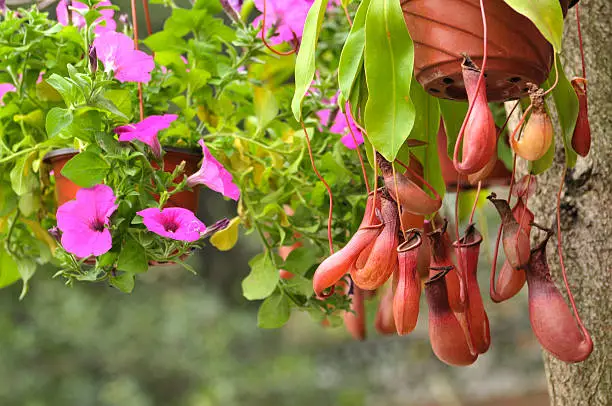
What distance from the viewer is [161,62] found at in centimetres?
98

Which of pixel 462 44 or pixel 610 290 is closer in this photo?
pixel 462 44

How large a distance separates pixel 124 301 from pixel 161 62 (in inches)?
108

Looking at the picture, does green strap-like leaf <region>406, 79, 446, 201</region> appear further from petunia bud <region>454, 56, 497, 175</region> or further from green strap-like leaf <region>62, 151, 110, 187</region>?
green strap-like leaf <region>62, 151, 110, 187</region>

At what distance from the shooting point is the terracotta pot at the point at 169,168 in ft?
2.89

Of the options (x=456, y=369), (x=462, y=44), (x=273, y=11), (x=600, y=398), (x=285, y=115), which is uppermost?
(x=462, y=44)

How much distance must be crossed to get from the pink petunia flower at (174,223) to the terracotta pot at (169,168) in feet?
0.22

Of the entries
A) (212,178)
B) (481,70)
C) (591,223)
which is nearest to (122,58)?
(212,178)

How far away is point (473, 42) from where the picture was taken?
0.68 m

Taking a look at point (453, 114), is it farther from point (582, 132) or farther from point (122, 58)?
point (122, 58)

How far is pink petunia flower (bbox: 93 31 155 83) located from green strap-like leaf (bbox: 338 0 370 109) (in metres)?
0.24

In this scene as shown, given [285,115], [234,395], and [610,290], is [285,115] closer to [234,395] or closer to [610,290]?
[610,290]

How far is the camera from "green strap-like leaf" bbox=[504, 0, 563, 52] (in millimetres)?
619

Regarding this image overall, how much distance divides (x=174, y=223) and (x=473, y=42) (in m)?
0.33

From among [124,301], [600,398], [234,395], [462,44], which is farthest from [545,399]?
[462,44]
